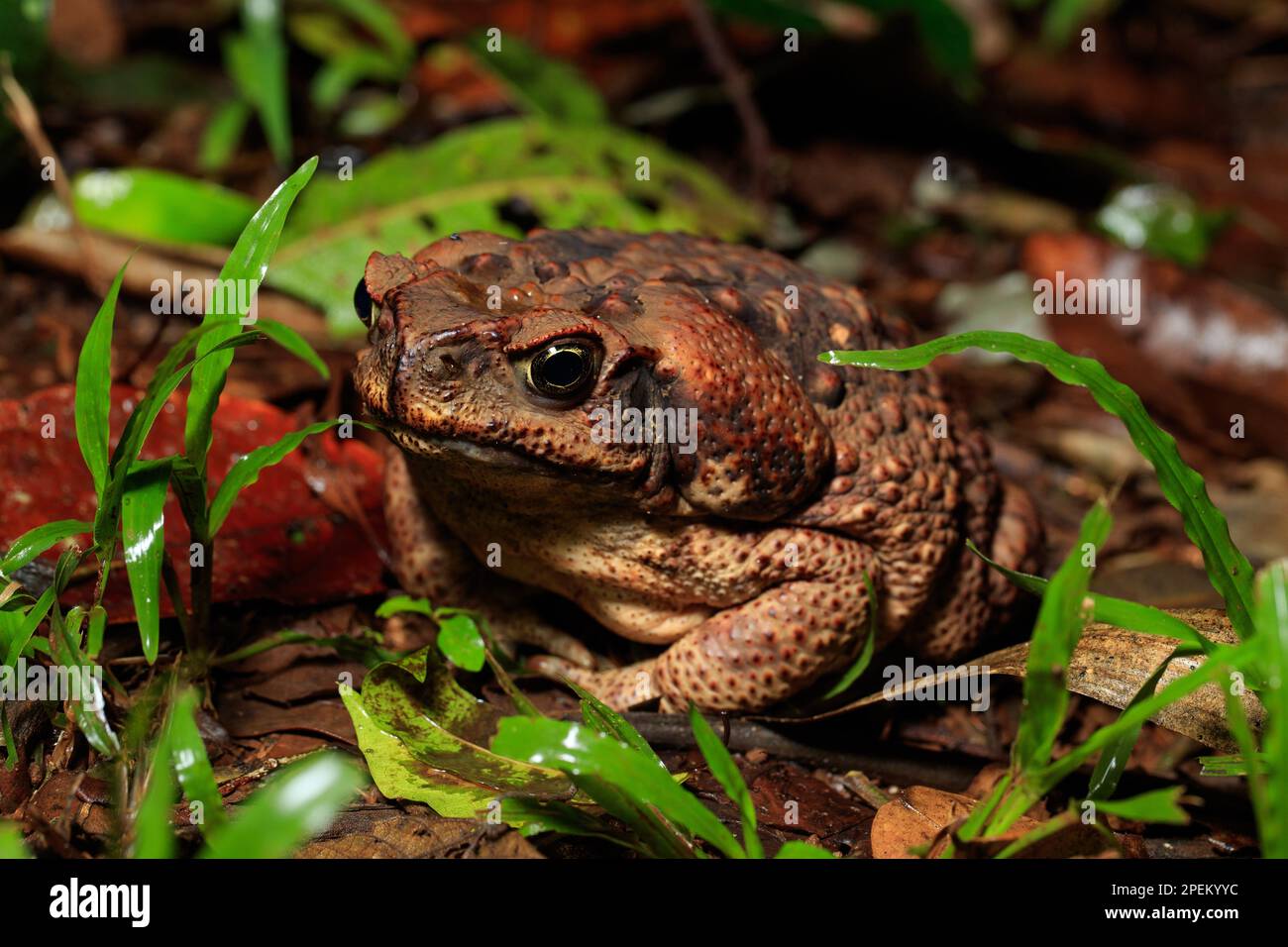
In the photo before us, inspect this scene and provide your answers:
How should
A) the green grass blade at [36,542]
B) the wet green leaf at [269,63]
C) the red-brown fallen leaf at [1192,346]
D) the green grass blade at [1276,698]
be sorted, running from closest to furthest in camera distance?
the green grass blade at [1276,698] → the green grass blade at [36,542] → the red-brown fallen leaf at [1192,346] → the wet green leaf at [269,63]

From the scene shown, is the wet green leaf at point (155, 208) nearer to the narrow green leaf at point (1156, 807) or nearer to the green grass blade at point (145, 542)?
the green grass blade at point (145, 542)

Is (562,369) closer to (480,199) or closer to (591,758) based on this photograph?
(591,758)

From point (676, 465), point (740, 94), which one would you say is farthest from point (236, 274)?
point (740, 94)

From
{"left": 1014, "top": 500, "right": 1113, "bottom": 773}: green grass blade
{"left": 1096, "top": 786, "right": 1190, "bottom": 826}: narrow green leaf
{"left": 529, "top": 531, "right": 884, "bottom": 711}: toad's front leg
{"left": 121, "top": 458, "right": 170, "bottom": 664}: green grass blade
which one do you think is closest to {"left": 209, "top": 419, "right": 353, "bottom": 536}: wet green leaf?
{"left": 121, "top": 458, "right": 170, "bottom": 664}: green grass blade

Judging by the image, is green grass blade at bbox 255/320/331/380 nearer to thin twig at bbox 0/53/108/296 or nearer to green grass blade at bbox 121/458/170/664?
green grass blade at bbox 121/458/170/664

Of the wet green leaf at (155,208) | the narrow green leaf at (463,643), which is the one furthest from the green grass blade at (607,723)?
the wet green leaf at (155,208)

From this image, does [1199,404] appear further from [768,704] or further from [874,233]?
[768,704]
